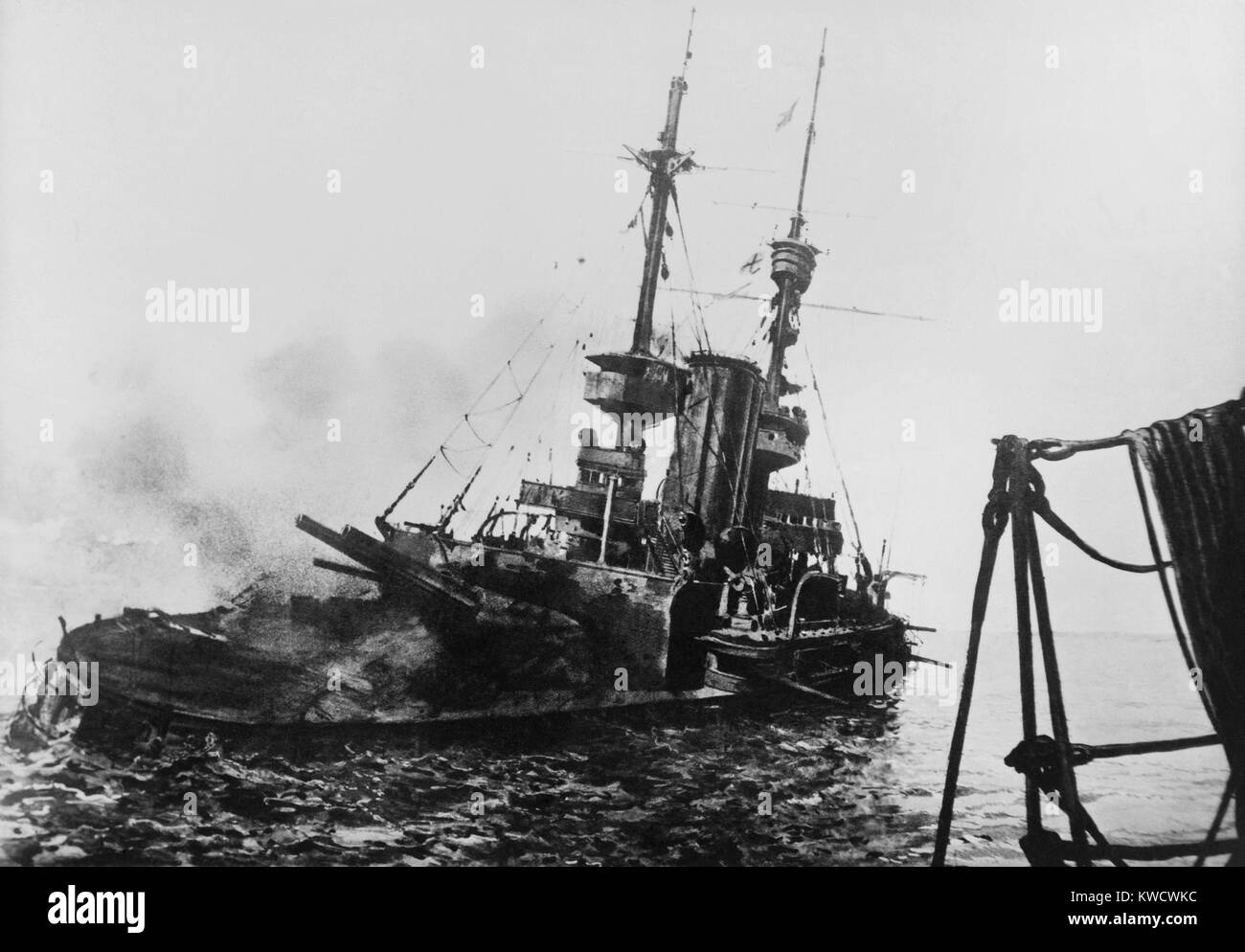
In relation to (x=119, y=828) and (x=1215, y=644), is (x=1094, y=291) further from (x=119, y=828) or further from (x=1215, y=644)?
(x=119, y=828)

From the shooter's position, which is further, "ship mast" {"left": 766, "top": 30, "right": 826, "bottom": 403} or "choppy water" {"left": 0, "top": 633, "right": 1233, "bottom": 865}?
"ship mast" {"left": 766, "top": 30, "right": 826, "bottom": 403}

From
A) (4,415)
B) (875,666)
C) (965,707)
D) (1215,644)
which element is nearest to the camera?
(1215,644)

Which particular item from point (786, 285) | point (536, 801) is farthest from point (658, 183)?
point (786, 285)

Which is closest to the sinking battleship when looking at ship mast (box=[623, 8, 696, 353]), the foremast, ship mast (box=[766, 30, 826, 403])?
ship mast (box=[623, 8, 696, 353])

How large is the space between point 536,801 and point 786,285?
16.7m

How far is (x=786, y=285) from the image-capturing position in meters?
19.1

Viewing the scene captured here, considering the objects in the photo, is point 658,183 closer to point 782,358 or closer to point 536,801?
point 536,801

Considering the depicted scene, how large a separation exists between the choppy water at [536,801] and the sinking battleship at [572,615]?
378 mm

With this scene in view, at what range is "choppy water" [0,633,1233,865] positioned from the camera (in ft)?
15.0

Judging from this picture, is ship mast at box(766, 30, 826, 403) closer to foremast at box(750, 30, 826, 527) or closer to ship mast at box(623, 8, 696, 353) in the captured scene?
foremast at box(750, 30, 826, 527)

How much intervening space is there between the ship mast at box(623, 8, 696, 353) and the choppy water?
5732mm
